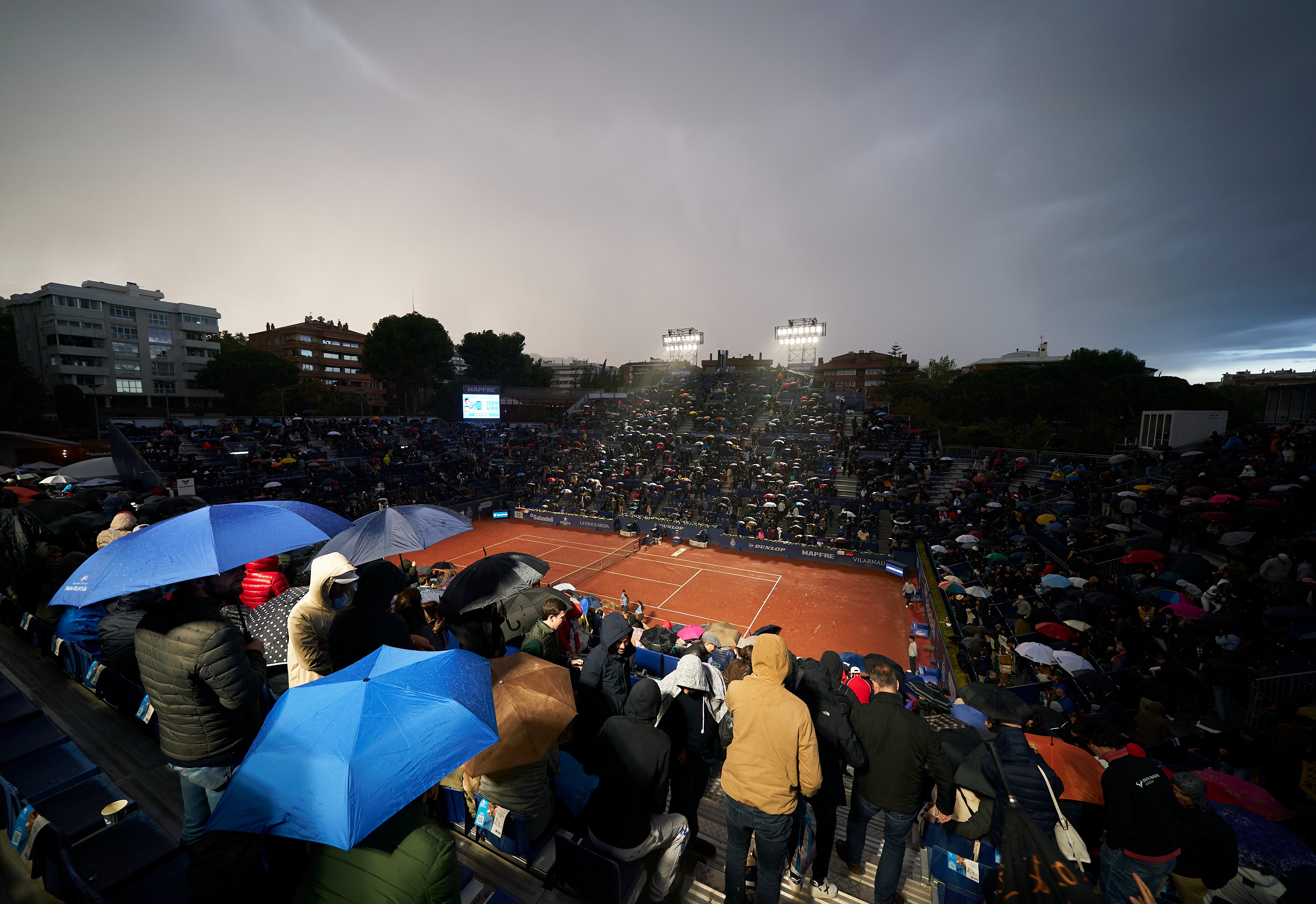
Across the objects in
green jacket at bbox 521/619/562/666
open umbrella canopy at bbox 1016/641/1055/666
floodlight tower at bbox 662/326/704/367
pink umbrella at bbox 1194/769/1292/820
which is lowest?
open umbrella canopy at bbox 1016/641/1055/666

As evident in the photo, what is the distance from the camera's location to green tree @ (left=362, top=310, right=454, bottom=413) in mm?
57406

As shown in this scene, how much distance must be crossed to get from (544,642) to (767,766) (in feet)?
9.69

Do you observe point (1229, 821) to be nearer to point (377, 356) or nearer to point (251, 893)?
point (251, 893)

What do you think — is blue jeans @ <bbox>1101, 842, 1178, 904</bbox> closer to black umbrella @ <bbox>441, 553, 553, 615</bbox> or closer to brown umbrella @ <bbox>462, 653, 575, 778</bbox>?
brown umbrella @ <bbox>462, 653, 575, 778</bbox>

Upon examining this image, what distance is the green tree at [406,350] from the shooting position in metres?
57.4

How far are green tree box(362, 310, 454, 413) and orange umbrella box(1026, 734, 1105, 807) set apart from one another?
64330 mm

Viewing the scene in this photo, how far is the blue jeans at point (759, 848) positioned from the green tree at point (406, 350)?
63603 mm

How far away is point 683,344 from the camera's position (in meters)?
66.7

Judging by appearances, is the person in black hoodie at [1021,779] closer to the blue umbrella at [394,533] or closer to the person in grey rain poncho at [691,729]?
the person in grey rain poncho at [691,729]

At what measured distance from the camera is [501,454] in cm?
4006

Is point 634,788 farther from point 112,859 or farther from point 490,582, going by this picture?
point 490,582

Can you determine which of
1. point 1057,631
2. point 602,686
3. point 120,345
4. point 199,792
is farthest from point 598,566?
point 120,345

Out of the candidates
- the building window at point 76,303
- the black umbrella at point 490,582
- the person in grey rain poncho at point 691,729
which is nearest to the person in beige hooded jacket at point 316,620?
the black umbrella at point 490,582

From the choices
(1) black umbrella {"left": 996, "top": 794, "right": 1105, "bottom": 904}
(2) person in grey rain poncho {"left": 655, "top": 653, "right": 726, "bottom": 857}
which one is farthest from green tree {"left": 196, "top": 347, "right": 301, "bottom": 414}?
(1) black umbrella {"left": 996, "top": 794, "right": 1105, "bottom": 904}
